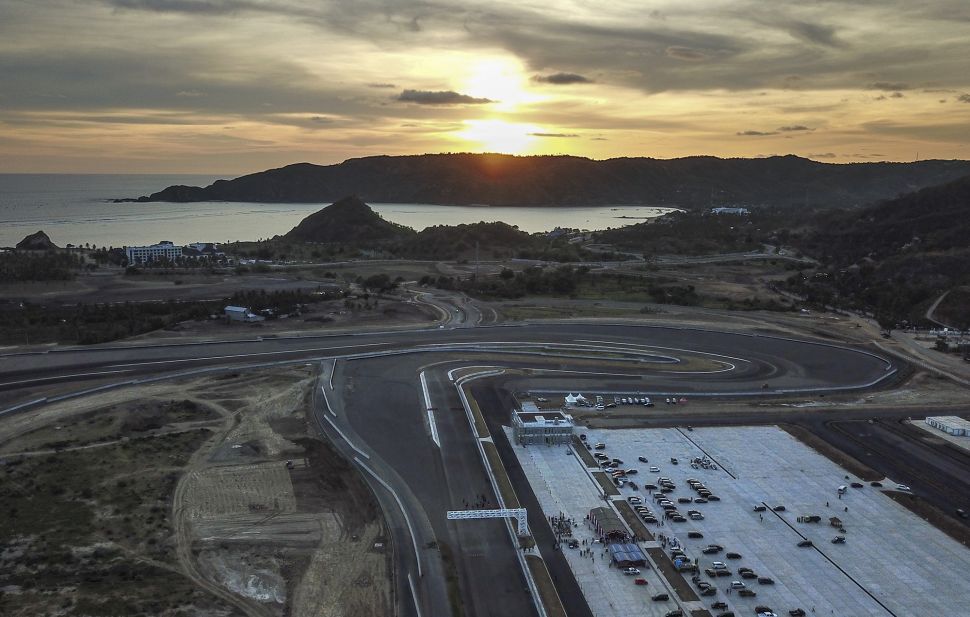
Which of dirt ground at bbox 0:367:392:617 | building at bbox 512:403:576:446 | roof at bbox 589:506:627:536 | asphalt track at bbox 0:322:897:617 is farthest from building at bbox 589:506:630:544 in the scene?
dirt ground at bbox 0:367:392:617

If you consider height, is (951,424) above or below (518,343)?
below

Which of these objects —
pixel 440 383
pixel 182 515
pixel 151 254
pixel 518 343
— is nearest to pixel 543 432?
pixel 440 383

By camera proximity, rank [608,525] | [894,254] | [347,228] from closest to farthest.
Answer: [608,525], [894,254], [347,228]

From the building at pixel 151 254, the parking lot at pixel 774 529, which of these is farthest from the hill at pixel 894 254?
the building at pixel 151 254

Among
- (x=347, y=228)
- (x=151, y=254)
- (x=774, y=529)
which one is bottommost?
(x=774, y=529)

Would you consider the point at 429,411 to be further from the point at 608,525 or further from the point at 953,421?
the point at 953,421

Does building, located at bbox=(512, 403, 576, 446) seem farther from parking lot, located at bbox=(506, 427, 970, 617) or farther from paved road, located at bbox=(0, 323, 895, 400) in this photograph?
paved road, located at bbox=(0, 323, 895, 400)
